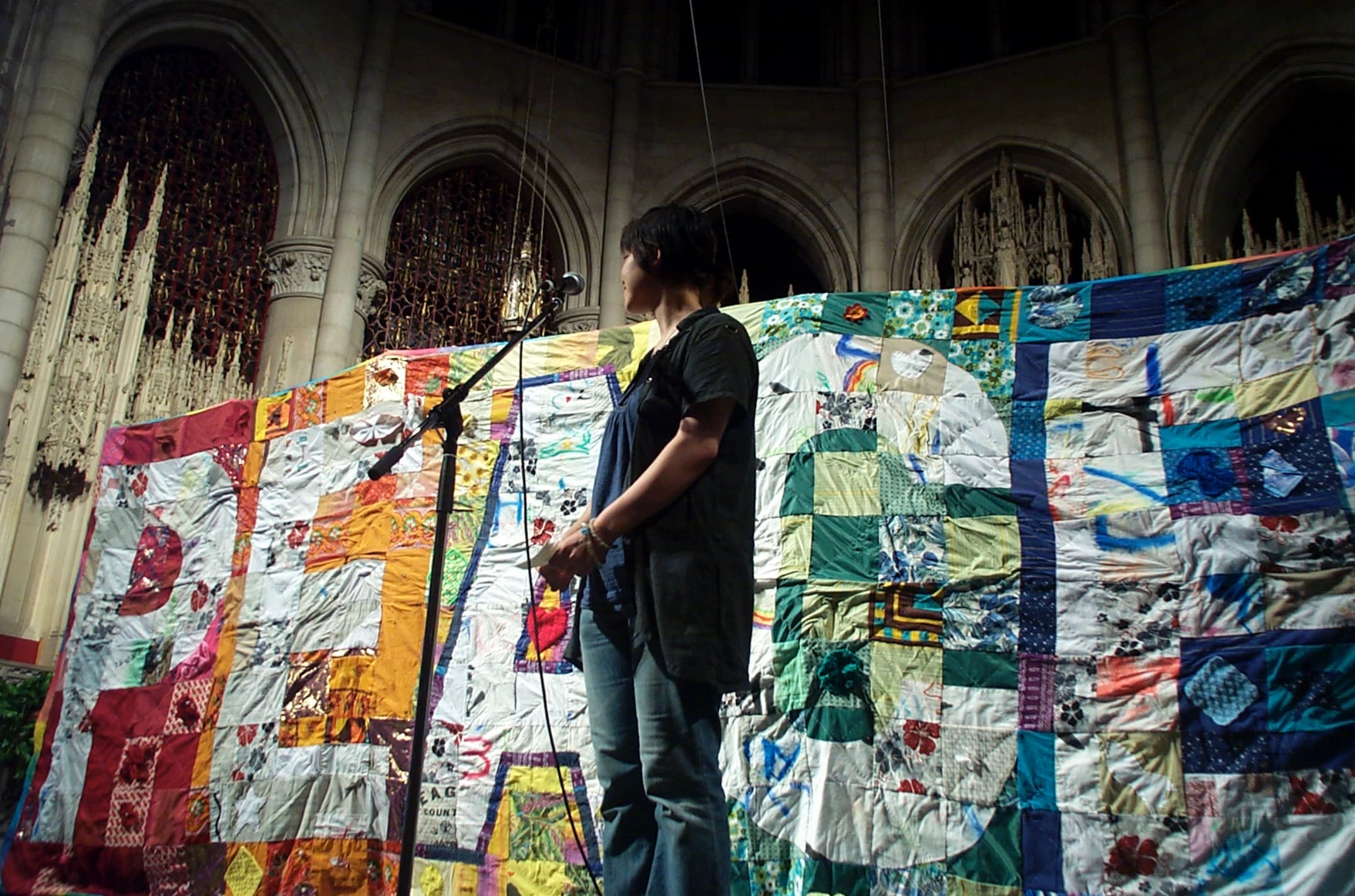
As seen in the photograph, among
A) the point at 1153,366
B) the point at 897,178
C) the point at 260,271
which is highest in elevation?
the point at 897,178

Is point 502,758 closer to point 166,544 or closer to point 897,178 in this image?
point 166,544

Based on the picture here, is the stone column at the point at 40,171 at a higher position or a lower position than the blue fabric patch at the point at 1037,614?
higher

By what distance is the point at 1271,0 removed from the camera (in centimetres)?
859

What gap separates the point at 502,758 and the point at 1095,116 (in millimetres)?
8328

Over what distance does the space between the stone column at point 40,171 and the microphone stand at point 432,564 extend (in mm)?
5207

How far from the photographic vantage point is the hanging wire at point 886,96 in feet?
32.5

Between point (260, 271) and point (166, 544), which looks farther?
point (260, 271)

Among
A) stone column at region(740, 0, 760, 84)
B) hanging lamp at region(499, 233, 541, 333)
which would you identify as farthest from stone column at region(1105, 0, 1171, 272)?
hanging lamp at region(499, 233, 541, 333)

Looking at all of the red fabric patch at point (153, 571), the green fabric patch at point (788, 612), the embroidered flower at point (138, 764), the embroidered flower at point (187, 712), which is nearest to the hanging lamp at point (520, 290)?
the red fabric patch at point (153, 571)

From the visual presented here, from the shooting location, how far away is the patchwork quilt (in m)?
2.43

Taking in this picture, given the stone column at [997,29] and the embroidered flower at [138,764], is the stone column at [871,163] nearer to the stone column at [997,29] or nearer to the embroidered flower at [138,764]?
the stone column at [997,29]

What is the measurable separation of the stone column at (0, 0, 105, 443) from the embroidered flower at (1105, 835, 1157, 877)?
6315 millimetres

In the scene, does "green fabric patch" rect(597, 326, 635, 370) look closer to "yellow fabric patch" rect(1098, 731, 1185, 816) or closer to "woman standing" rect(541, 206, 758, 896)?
"woman standing" rect(541, 206, 758, 896)

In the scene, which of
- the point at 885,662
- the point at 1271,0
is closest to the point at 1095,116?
the point at 1271,0
